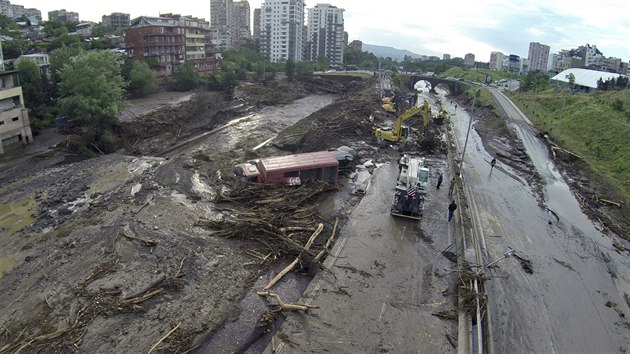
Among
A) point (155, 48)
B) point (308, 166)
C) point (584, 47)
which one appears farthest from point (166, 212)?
point (584, 47)

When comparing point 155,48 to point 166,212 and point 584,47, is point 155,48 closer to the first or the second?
point 166,212

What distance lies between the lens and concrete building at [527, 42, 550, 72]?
7431 inches

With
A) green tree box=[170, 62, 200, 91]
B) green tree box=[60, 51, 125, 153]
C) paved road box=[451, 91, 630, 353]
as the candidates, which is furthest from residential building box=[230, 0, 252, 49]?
paved road box=[451, 91, 630, 353]

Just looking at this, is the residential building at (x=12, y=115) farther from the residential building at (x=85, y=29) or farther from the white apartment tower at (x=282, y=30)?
the white apartment tower at (x=282, y=30)

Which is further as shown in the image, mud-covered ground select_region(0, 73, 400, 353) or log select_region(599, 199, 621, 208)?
log select_region(599, 199, 621, 208)

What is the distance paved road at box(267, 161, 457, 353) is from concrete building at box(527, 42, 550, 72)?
201 m

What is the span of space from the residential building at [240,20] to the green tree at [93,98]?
11460cm

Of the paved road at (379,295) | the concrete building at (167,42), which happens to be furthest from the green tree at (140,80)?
the paved road at (379,295)

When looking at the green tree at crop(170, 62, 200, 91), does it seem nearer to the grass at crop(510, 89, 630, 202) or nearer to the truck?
the truck

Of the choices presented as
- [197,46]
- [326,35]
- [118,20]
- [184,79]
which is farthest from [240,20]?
[184,79]

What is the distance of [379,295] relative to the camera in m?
15.7

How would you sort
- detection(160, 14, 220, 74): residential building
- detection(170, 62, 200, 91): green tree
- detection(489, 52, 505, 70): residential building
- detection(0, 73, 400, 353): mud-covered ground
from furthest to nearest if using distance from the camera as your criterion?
detection(489, 52, 505, 70): residential building, detection(160, 14, 220, 74): residential building, detection(170, 62, 200, 91): green tree, detection(0, 73, 400, 353): mud-covered ground

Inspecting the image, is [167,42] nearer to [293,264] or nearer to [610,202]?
[293,264]

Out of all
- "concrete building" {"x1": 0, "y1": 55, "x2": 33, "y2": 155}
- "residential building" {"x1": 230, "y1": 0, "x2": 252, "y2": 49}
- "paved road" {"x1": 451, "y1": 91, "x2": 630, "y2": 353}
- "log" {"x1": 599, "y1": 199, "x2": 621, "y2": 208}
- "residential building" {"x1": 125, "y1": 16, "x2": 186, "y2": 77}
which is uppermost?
"residential building" {"x1": 230, "y1": 0, "x2": 252, "y2": 49}
